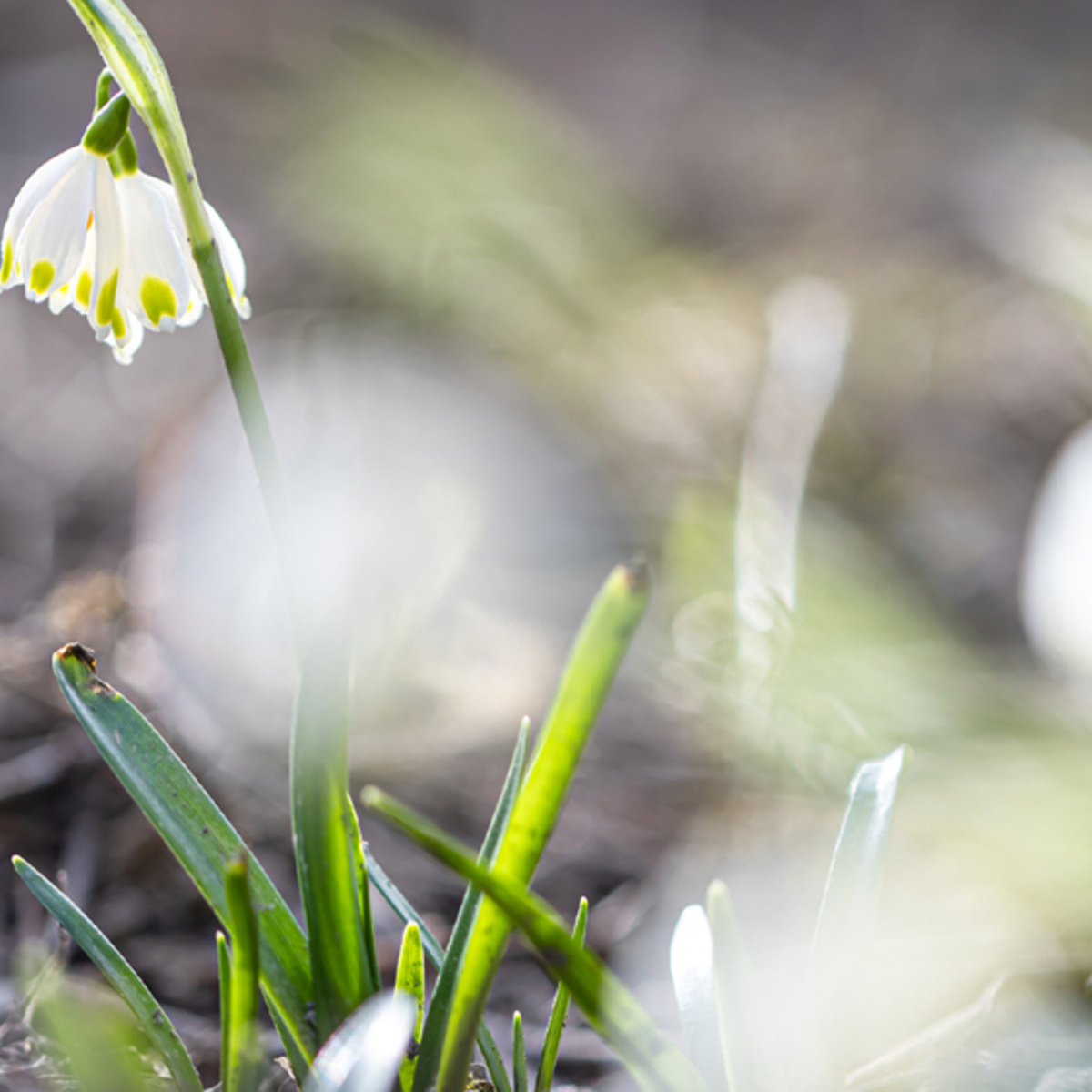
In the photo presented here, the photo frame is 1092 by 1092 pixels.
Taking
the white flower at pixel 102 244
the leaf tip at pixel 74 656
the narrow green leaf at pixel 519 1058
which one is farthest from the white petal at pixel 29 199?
the narrow green leaf at pixel 519 1058

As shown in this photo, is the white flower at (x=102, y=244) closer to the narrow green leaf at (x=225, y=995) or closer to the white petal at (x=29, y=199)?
the white petal at (x=29, y=199)

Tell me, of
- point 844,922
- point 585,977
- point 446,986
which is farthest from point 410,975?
point 844,922

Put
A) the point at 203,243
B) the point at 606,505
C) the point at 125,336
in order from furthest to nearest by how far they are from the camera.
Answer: the point at 606,505 → the point at 125,336 → the point at 203,243

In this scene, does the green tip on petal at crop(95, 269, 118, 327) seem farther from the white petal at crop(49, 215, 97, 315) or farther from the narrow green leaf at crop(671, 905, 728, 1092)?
the narrow green leaf at crop(671, 905, 728, 1092)

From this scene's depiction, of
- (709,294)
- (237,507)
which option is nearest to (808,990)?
(237,507)

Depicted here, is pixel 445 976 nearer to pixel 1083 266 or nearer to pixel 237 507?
pixel 237 507

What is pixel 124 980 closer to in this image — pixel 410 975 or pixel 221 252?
pixel 410 975
